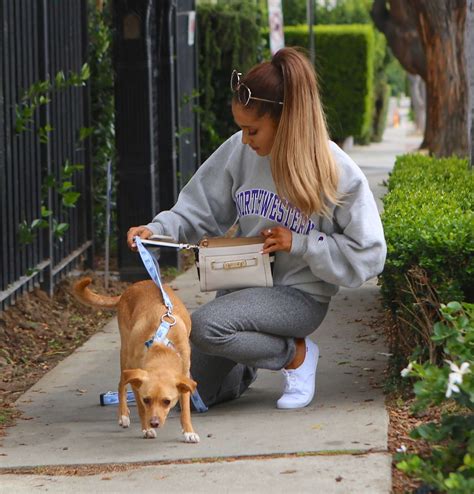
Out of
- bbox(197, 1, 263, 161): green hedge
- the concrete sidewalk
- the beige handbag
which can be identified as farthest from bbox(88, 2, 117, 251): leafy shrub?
the beige handbag

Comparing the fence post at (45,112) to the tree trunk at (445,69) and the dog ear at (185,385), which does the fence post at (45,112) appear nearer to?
the dog ear at (185,385)

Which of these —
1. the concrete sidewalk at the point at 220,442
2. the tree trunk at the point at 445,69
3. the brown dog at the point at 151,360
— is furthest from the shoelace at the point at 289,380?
the tree trunk at the point at 445,69

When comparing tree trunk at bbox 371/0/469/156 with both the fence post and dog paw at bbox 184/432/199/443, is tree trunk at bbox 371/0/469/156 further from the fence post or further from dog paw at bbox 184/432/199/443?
dog paw at bbox 184/432/199/443

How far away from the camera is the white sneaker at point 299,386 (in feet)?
17.9

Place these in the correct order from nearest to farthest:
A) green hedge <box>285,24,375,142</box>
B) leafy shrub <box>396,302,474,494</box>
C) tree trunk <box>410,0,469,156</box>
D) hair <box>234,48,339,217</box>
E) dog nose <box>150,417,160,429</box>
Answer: leafy shrub <box>396,302,474,494</box> → dog nose <box>150,417,160,429</box> → hair <box>234,48,339,217</box> → tree trunk <box>410,0,469,156</box> → green hedge <box>285,24,375,142</box>

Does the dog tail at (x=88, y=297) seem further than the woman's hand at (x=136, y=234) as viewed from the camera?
Yes

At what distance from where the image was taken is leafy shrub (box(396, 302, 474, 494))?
12.9ft

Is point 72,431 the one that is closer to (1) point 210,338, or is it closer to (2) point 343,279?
(1) point 210,338

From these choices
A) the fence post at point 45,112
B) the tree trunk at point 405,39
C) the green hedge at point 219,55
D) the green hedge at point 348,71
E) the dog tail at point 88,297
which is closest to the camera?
the dog tail at point 88,297

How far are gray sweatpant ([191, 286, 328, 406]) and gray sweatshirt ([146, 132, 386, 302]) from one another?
0.11 meters

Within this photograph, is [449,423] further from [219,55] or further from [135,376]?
[219,55]

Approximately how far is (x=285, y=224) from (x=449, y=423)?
1496 mm

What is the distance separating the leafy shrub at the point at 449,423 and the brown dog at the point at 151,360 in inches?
40.5

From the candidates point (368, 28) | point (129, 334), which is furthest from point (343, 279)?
point (368, 28)
